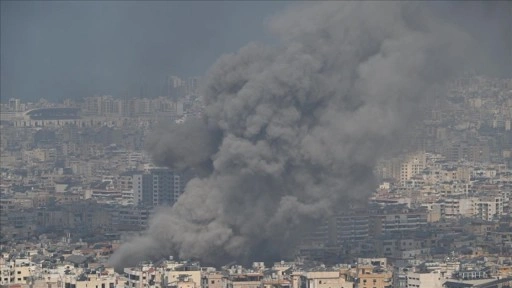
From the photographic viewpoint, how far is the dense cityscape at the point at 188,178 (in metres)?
37.1

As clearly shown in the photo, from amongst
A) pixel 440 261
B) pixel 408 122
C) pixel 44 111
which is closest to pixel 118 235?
pixel 408 122

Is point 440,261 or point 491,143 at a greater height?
point 491,143

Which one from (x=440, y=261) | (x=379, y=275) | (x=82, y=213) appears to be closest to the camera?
(x=379, y=275)

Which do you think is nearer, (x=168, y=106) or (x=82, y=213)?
(x=82, y=213)

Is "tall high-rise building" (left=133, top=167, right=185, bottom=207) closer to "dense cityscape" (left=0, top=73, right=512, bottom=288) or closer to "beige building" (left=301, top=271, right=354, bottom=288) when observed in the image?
"dense cityscape" (left=0, top=73, right=512, bottom=288)

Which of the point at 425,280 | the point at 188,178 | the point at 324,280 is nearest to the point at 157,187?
the point at 188,178

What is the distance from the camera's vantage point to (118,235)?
157ft

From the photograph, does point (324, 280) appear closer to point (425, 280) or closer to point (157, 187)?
point (425, 280)

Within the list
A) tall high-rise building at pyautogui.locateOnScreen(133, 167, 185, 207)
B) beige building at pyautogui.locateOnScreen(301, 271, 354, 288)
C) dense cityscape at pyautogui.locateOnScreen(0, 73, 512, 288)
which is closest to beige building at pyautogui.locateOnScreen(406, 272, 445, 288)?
dense cityscape at pyautogui.locateOnScreen(0, 73, 512, 288)

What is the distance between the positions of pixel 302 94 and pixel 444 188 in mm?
17569

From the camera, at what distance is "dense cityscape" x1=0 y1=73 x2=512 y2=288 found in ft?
122

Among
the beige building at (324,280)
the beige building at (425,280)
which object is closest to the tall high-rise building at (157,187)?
the beige building at (324,280)

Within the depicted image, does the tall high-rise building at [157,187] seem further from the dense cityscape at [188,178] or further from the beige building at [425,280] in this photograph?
the beige building at [425,280]

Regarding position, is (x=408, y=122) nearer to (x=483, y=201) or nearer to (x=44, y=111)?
(x=483, y=201)
